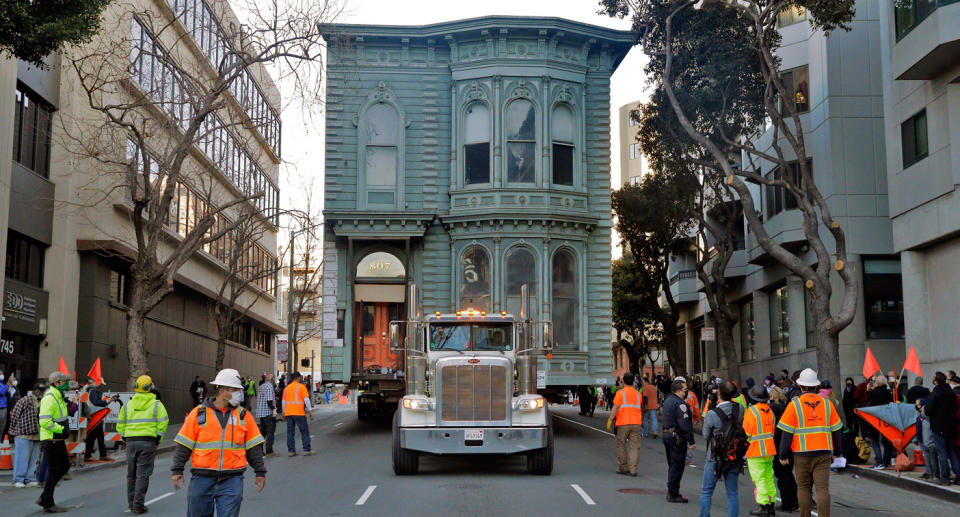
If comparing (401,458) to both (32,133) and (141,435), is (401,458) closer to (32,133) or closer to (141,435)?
(141,435)

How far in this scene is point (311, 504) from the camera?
13.6m

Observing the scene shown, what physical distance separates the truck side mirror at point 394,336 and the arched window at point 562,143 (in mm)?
11307

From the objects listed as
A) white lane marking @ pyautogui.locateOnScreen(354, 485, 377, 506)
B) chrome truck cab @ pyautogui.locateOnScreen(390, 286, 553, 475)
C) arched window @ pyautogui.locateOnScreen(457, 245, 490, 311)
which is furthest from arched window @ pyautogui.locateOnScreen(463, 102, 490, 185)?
white lane marking @ pyautogui.locateOnScreen(354, 485, 377, 506)

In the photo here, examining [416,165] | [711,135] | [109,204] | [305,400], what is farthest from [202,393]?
[711,135]

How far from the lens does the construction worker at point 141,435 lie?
1276 centimetres

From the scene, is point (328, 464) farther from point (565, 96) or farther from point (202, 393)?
point (202, 393)

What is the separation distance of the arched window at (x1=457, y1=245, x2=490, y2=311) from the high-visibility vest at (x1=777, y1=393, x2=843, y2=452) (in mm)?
17757

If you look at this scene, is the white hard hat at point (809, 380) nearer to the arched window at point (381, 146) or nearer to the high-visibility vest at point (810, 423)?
the high-visibility vest at point (810, 423)

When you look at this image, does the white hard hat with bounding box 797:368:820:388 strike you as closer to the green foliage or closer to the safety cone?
the green foliage

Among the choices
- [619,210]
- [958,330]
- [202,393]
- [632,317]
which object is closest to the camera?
[958,330]

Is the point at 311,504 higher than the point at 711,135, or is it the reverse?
the point at 711,135

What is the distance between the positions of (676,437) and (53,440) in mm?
9087

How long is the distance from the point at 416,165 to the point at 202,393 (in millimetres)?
13196

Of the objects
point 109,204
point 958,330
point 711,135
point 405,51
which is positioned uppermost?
point 405,51
